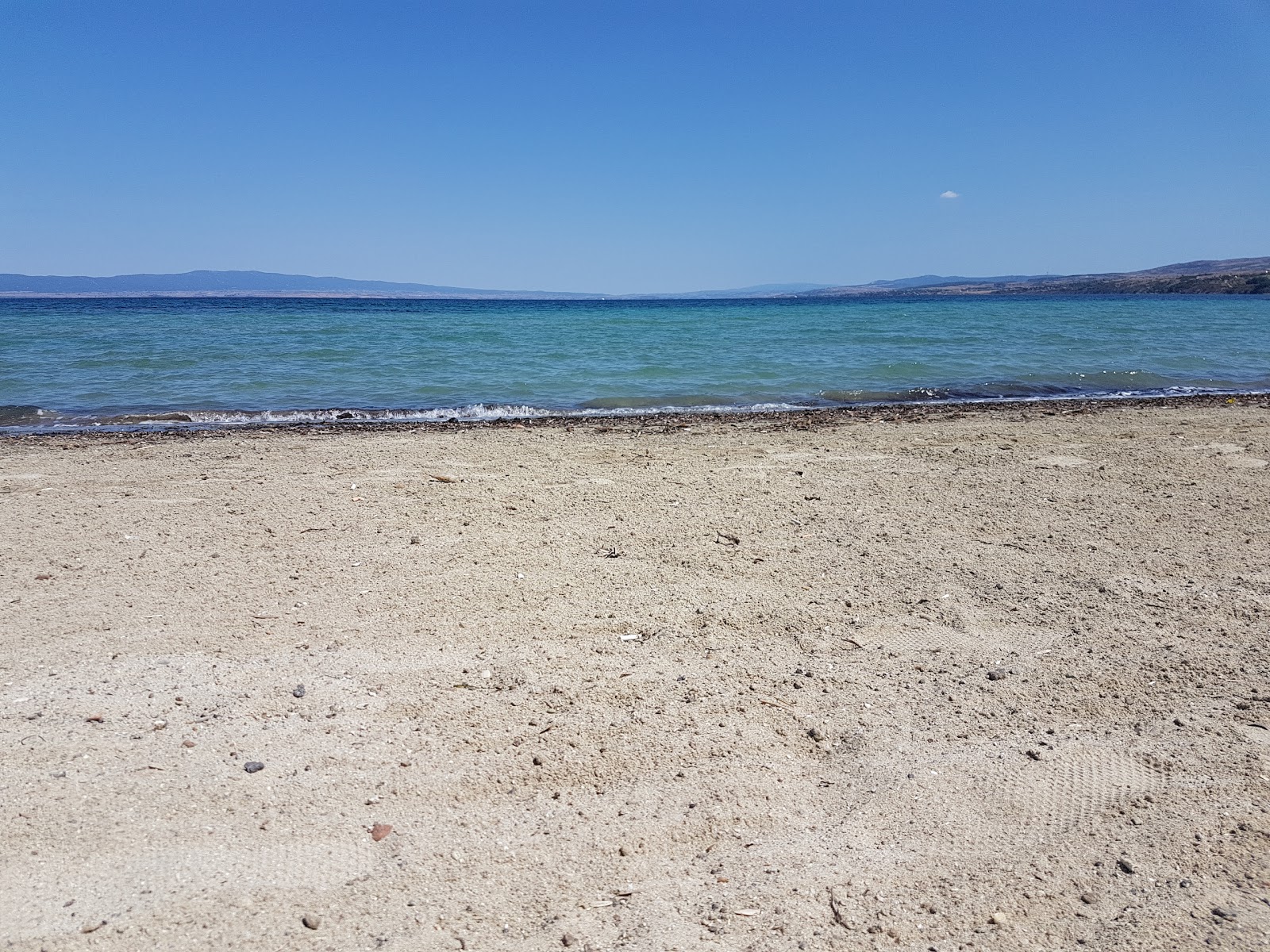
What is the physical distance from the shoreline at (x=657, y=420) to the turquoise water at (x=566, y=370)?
0.52m

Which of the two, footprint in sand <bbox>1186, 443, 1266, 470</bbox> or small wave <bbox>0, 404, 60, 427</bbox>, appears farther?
small wave <bbox>0, 404, 60, 427</bbox>

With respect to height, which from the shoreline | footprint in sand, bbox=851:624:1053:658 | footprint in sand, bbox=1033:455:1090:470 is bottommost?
footprint in sand, bbox=851:624:1053:658

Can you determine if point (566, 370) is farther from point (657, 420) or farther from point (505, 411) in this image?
point (657, 420)

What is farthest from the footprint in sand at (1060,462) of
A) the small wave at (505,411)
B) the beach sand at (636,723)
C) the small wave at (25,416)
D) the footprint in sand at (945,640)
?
the small wave at (25,416)

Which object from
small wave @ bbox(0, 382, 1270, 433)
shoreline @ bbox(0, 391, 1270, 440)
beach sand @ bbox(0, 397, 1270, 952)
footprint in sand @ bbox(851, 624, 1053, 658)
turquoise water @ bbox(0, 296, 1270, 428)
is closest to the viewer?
beach sand @ bbox(0, 397, 1270, 952)

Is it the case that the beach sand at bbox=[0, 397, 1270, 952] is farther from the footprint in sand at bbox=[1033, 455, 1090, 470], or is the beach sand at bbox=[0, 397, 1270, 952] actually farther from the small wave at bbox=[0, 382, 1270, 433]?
the small wave at bbox=[0, 382, 1270, 433]

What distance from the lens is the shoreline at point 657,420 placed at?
10164 mm

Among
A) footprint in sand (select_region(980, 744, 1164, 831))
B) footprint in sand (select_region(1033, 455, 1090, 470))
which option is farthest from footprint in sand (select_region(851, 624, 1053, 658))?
footprint in sand (select_region(1033, 455, 1090, 470))

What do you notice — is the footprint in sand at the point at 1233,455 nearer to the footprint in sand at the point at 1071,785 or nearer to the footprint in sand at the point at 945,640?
the footprint in sand at the point at 945,640

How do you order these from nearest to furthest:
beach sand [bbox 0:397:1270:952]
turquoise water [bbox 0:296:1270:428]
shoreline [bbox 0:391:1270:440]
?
1. beach sand [bbox 0:397:1270:952]
2. shoreline [bbox 0:391:1270:440]
3. turquoise water [bbox 0:296:1270:428]

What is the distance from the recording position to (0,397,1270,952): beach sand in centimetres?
229

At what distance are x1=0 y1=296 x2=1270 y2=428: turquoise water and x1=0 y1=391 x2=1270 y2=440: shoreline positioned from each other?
1.69 ft

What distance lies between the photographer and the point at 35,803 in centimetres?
263

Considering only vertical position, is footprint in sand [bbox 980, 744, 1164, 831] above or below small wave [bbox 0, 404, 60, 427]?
below
